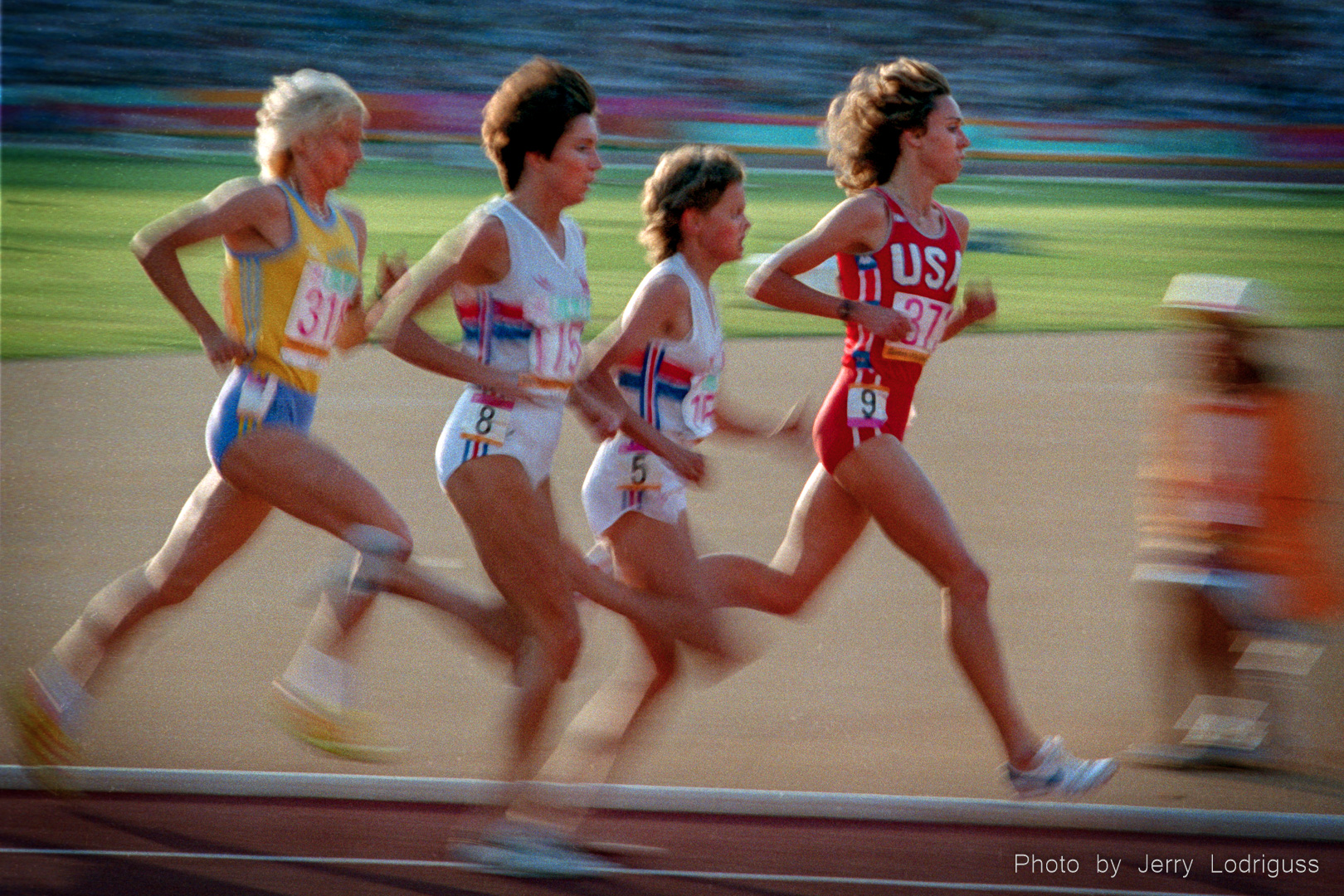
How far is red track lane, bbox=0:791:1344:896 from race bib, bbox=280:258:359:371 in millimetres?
1061

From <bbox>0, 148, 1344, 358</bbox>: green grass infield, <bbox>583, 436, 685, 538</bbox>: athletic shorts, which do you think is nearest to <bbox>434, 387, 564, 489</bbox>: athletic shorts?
<bbox>583, 436, 685, 538</bbox>: athletic shorts

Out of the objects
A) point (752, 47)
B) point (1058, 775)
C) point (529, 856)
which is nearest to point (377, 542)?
point (529, 856)

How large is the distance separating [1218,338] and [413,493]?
156 inches

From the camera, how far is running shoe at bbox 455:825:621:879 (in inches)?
132

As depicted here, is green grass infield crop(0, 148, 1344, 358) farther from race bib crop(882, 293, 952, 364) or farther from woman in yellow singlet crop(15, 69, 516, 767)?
woman in yellow singlet crop(15, 69, 516, 767)

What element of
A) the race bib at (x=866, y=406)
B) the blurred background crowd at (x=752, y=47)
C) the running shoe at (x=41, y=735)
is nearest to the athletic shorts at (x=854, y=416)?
the race bib at (x=866, y=406)

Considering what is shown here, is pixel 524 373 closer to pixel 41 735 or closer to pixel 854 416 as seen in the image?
pixel 854 416

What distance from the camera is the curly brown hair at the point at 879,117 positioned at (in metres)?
3.96

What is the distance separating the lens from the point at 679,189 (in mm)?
3617

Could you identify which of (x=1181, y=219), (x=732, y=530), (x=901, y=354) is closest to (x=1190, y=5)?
(x=1181, y=219)

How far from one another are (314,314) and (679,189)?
35.6 inches

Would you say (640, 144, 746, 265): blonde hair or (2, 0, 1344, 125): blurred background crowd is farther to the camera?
(2, 0, 1344, 125): blurred background crowd

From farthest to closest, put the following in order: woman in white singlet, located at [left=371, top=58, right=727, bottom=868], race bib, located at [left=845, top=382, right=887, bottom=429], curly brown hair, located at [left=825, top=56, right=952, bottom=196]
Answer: curly brown hair, located at [left=825, top=56, right=952, bottom=196] < race bib, located at [left=845, top=382, right=887, bottom=429] < woman in white singlet, located at [left=371, top=58, right=727, bottom=868]

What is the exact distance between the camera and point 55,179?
19797mm
